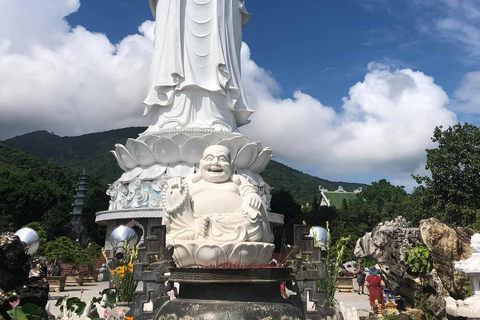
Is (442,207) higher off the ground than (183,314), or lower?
higher

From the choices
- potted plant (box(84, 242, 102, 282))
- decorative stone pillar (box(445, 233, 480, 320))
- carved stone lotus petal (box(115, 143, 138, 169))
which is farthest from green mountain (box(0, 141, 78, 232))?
decorative stone pillar (box(445, 233, 480, 320))

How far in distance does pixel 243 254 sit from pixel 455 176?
13233mm

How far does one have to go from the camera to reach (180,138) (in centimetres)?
1614

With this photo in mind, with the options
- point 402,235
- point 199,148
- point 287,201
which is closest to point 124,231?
point 199,148

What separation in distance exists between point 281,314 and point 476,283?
2.71m

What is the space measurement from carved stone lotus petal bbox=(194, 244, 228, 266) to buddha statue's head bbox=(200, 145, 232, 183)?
97 cm

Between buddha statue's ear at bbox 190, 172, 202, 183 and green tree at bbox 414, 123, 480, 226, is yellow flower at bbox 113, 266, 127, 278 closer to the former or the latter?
buddha statue's ear at bbox 190, 172, 202, 183

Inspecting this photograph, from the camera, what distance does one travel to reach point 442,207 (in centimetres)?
1533

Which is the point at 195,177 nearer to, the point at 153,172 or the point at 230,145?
the point at 230,145

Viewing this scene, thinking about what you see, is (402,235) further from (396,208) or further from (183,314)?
(396,208)

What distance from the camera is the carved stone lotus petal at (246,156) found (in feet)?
53.4

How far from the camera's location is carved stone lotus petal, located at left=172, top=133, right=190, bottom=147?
52.6ft

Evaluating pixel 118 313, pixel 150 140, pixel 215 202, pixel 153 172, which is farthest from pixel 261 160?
pixel 215 202

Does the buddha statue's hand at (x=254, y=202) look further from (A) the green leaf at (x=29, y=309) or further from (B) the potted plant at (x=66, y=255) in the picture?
(B) the potted plant at (x=66, y=255)
